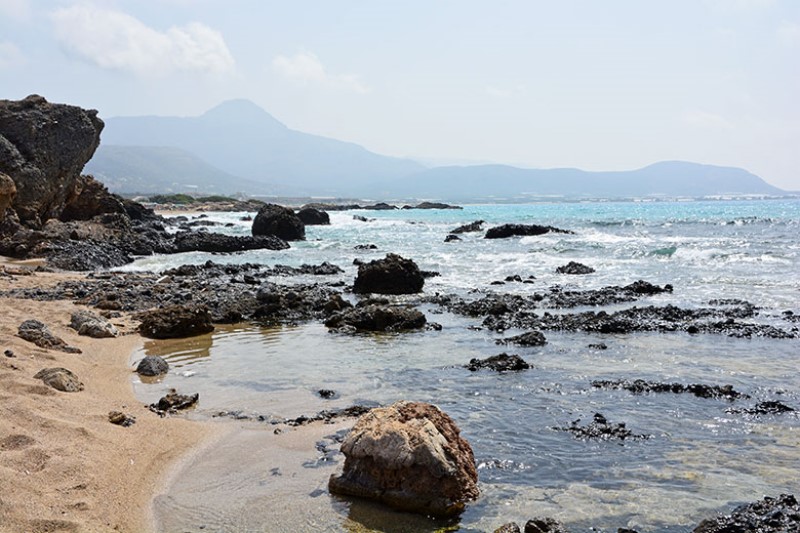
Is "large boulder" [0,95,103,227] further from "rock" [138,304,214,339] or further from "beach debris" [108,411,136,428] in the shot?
"beach debris" [108,411,136,428]

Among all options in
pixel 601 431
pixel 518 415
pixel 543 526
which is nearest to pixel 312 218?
pixel 518 415

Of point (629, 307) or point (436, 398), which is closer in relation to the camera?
point (436, 398)

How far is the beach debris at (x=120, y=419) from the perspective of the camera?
732cm

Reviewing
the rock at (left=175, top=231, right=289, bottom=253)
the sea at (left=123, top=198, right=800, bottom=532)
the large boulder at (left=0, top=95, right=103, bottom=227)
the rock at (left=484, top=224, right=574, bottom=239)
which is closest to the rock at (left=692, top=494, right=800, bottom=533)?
the sea at (left=123, top=198, right=800, bottom=532)

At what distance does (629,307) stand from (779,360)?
5749 mm

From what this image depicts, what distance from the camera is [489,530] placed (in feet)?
17.5

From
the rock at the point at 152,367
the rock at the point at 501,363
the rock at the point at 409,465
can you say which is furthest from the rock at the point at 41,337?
the rock at the point at 501,363

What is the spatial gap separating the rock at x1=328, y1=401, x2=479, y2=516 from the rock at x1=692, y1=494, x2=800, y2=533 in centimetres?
197

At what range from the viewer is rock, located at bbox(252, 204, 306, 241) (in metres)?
40.9

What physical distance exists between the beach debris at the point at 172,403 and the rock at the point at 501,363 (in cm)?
436

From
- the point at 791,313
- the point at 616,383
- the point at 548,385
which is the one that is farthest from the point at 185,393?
the point at 791,313

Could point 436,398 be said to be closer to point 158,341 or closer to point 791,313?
point 158,341

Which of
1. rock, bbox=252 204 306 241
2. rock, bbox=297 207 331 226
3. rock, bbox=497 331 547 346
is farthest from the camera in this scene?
rock, bbox=297 207 331 226

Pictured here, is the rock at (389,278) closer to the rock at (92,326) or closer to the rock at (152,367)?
the rock at (92,326)
